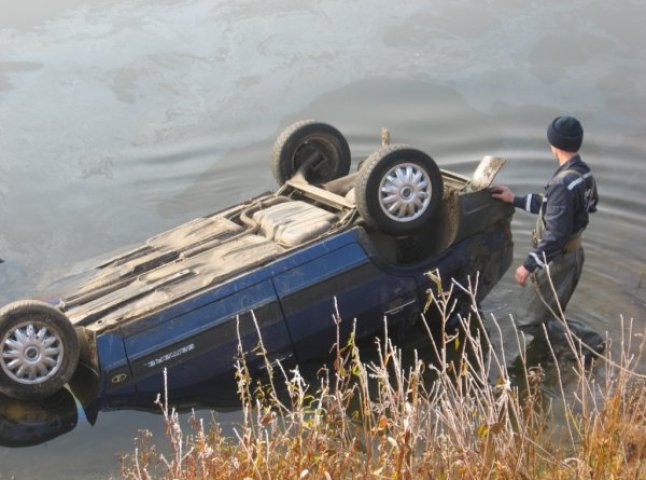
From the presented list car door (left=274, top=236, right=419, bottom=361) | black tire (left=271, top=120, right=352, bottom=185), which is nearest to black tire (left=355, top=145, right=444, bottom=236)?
car door (left=274, top=236, right=419, bottom=361)

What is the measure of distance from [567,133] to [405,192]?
1.38 m

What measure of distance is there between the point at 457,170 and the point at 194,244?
4621 mm

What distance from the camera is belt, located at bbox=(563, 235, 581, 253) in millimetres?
7727

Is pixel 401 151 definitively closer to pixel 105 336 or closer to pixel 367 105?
pixel 105 336

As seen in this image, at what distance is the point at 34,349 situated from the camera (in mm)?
7020

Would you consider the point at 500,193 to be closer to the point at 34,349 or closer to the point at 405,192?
the point at 405,192

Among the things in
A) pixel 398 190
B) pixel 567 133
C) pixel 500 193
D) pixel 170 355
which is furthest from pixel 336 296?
pixel 567 133

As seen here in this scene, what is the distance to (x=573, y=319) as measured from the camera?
28.6ft

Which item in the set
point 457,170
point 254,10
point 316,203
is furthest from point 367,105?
point 316,203

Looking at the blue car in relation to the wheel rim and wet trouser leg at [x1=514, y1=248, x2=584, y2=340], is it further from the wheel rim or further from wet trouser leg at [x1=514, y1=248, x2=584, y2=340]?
wet trouser leg at [x1=514, y1=248, x2=584, y2=340]

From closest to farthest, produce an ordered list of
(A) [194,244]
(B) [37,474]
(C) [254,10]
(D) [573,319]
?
1. (B) [37,474]
2. (A) [194,244]
3. (D) [573,319]
4. (C) [254,10]

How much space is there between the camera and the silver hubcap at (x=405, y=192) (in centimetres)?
758

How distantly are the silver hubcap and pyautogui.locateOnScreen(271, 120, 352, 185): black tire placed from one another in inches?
55.6

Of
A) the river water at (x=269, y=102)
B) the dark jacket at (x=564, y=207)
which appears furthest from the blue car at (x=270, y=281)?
the river water at (x=269, y=102)
